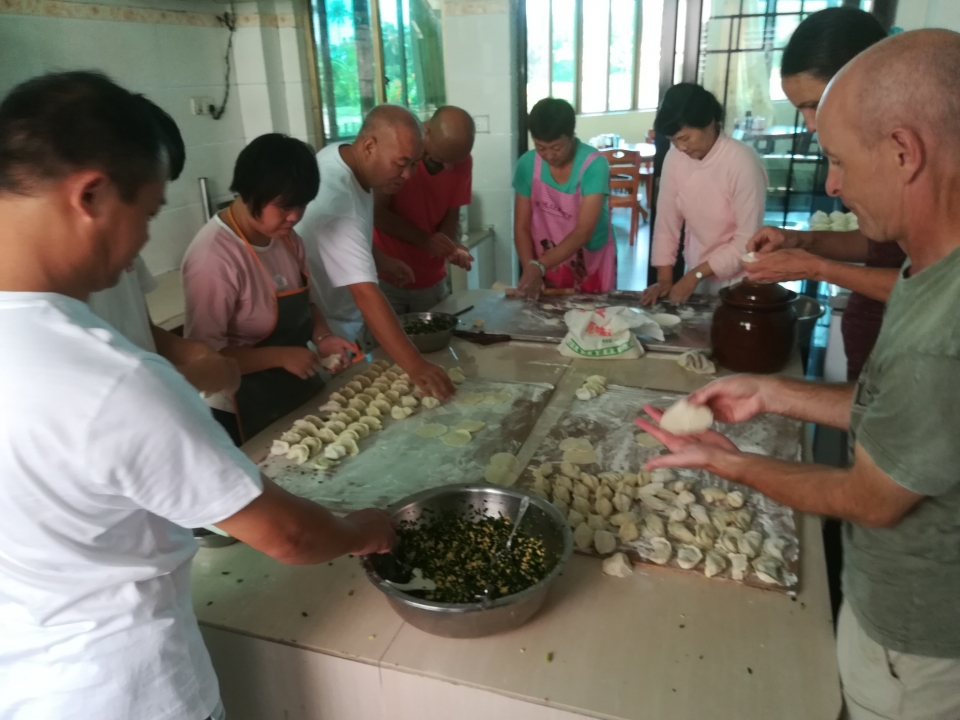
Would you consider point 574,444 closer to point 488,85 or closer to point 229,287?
point 229,287

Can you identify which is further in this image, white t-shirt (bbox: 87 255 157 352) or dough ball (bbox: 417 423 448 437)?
dough ball (bbox: 417 423 448 437)

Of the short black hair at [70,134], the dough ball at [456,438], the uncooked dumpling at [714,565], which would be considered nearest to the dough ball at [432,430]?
the dough ball at [456,438]

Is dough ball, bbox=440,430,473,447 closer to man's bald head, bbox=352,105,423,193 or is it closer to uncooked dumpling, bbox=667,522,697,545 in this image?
uncooked dumpling, bbox=667,522,697,545

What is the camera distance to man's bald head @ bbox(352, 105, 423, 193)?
2057mm

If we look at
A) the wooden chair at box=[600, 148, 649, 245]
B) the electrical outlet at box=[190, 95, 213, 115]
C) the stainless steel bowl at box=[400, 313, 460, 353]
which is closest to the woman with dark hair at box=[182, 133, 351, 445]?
the stainless steel bowl at box=[400, 313, 460, 353]

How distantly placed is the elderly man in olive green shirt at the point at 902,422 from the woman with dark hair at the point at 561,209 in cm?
188

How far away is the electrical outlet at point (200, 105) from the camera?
11.5ft

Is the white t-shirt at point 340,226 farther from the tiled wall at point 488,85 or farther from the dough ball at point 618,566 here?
the tiled wall at point 488,85

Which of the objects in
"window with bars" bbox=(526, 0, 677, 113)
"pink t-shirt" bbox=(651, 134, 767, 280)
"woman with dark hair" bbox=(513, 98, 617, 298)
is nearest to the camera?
"pink t-shirt" bbox=(651, 134, 767, 280)

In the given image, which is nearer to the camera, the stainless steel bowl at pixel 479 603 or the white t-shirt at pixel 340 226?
the stainless steel bowl at pixel 479 603

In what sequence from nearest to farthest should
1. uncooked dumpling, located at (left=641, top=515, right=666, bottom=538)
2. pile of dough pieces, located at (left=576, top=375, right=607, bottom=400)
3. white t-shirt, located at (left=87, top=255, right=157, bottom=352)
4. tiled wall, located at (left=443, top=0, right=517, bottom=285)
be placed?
uncooked dumpling, located at (left=641, top=515, right=666, bottom=538), white t-shirt, located at (left=87, top=255, right=157, bottom=352), pile of dough pieces, located at (left=576, top=375, right=607, bottom=400), tiled wall, located at (left=443, top=0, right=517, bottom=285)

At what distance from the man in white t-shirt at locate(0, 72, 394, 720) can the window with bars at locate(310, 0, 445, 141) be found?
11.9 feet

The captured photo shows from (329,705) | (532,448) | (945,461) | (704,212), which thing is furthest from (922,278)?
(704,212)

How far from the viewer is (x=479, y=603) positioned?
102 cm
